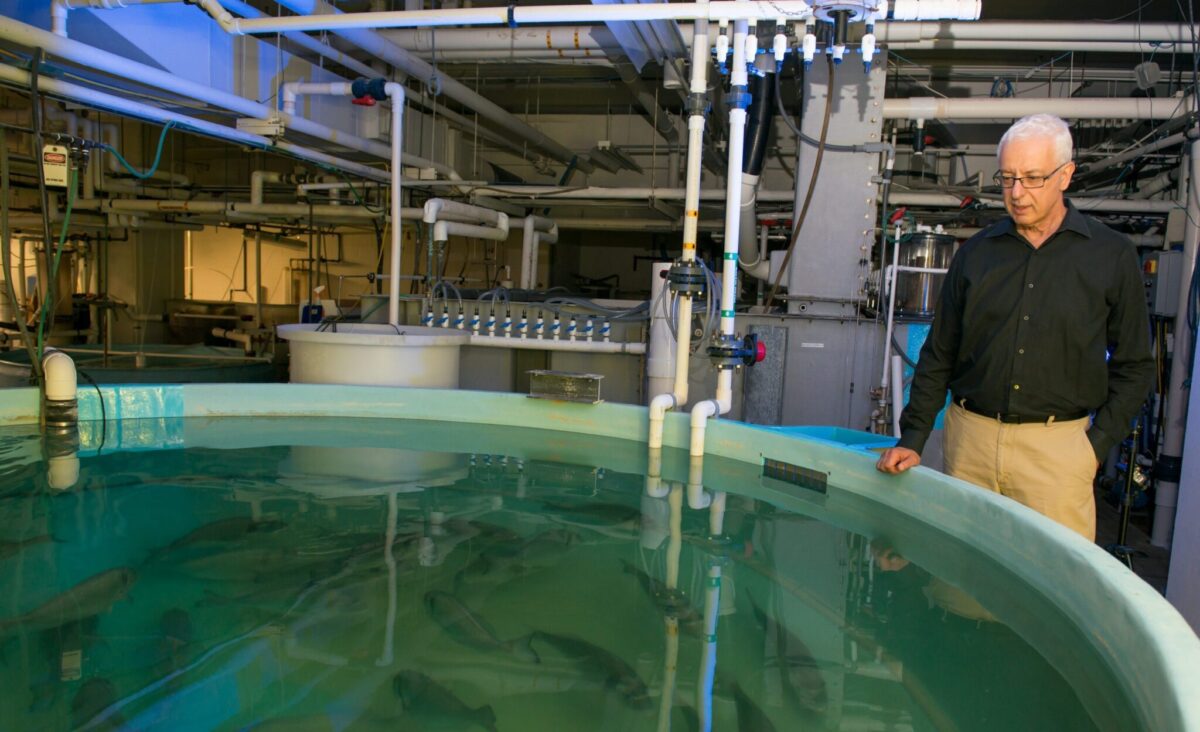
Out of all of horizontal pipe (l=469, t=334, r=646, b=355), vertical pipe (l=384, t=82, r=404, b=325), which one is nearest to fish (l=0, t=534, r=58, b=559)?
vertical pipe (l=384, t=82, r=404, b=325)

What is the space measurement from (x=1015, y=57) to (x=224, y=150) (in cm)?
820

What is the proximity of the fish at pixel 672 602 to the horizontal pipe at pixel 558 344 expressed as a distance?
2428 millimetres

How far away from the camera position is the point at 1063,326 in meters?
1.73

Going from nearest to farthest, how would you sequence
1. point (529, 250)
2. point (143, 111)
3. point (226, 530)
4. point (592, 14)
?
point (226, 530), point (592, 14), point (143, 111), point (529, 250)

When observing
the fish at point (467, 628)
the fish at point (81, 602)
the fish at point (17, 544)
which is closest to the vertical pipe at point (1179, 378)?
the fish at point (467, 628)

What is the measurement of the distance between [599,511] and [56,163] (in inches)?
98.4

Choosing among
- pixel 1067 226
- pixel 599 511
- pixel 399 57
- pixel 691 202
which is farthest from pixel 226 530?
pixel 399 57

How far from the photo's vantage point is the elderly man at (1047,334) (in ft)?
5.54

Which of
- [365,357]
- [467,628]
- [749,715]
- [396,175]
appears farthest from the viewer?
[396,175]

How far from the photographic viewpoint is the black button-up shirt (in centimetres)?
171

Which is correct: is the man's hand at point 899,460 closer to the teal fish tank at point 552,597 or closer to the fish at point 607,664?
the teal fish tank at point 552,597

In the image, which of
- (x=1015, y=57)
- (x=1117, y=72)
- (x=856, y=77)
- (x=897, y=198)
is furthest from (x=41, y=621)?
(x=1015, y=57)

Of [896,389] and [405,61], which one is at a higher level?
[405,61]

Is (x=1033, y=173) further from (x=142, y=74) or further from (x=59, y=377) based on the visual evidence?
(x=59, y=377)
